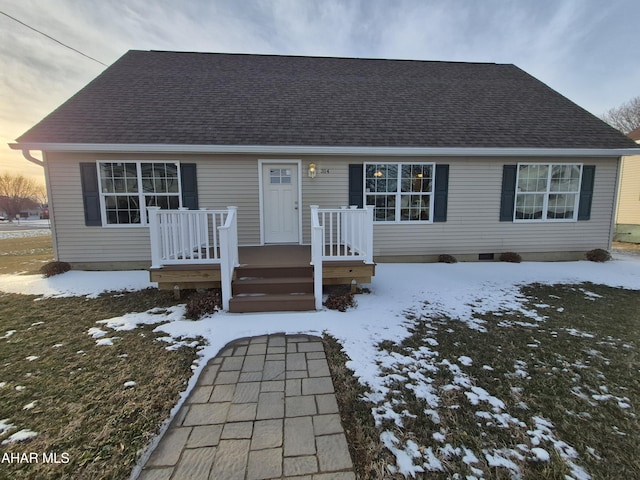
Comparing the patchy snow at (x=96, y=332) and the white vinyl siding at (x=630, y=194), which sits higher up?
the white vinyl siding at (x=630, y=194)

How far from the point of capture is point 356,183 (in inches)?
269

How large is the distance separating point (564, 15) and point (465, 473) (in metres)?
13.8

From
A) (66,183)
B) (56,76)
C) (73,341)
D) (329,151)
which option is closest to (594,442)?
(73,341)

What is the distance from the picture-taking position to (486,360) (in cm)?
298

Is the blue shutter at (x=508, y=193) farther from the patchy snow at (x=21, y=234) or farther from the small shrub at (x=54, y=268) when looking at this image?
the patchy snow at (x=21, y=234)

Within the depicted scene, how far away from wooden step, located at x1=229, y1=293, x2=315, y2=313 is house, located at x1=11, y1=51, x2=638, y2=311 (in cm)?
128

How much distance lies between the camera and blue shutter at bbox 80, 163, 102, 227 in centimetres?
624

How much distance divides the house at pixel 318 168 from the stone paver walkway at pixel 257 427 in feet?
9.15

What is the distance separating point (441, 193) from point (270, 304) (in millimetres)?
5029

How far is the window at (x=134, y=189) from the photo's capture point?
634 cm

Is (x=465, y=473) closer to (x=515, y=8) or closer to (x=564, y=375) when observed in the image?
(x=564, y=375)

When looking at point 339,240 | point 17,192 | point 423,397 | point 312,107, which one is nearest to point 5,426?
point 423,397

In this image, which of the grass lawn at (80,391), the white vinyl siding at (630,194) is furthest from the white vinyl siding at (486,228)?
the white vinyl siding at (630,194)

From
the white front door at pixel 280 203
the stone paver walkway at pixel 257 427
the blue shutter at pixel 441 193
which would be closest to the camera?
the stone paver walkway at pixel 257 427
